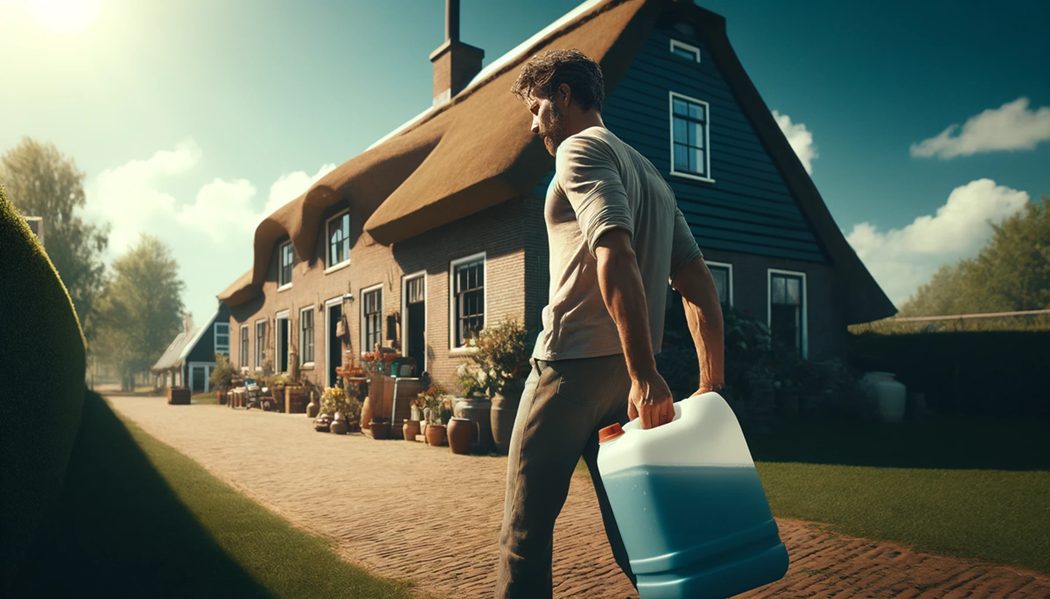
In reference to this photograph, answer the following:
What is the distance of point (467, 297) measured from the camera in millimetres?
11930

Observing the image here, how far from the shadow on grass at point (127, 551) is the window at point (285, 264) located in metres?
14.4

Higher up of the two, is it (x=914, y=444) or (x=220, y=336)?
(x=220, y=336)

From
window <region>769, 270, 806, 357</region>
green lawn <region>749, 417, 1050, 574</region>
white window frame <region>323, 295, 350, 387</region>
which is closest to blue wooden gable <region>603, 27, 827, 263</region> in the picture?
window <region>769, 270, 806, 357</region>

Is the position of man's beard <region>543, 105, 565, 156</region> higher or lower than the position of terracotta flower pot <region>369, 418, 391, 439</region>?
higher

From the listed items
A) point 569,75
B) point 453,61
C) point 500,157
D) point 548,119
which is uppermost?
point 453,61

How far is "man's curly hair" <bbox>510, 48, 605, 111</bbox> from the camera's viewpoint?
2186mm

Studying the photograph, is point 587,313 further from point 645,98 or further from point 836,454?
point 645,98

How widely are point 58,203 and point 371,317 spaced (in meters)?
31.5

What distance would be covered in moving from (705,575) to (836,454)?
7183 millimetres

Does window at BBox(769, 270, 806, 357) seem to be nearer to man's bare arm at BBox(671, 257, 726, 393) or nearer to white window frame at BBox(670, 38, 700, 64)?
white window frame at BBox(670, 38, 700, 64)

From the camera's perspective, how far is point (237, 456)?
8.95 metres

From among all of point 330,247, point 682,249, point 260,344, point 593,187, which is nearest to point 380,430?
point 330,247

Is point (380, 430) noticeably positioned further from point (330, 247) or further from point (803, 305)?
point (803, 305)

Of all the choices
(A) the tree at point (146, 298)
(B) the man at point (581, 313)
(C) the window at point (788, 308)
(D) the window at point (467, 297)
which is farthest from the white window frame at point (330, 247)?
(A) the tree at point (146, 298)
